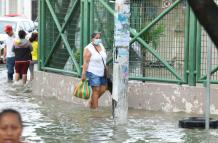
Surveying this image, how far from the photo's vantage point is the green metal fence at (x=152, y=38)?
13453mm

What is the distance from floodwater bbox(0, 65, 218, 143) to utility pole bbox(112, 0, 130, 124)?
38 centimetres

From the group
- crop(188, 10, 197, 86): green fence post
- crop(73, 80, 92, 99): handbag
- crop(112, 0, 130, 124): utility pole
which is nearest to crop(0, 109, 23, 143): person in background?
crop(112, 0, 130, 124): utility pole

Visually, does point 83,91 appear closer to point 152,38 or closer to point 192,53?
point 152,38

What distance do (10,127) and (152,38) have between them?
31.1 ft

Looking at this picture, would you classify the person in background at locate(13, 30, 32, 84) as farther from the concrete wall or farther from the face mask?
the face mask

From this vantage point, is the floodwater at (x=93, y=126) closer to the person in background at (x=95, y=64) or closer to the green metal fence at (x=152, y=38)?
the person in background at (x=95, y=64)

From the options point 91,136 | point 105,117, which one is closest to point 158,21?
point 105,117

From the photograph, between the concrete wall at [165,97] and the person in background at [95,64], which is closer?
the concrete wall at [165,97]

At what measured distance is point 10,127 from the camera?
472 centimetres

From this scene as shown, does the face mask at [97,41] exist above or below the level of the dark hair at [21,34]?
below

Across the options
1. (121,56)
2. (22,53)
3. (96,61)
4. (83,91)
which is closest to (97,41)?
(96,61)

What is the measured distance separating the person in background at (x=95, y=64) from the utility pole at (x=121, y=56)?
77.1 inches

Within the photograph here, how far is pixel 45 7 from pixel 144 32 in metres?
3.85

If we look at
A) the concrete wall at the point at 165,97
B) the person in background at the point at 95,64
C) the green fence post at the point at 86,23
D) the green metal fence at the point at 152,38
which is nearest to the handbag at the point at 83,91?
the person in background at the point at 95,64
